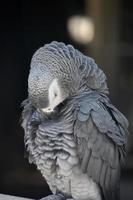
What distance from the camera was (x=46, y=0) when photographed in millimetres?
2176

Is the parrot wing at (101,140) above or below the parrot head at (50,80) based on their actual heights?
below

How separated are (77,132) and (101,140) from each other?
4 cm

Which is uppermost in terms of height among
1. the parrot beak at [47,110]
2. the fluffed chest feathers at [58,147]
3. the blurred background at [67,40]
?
the parrot beak at [47,110]

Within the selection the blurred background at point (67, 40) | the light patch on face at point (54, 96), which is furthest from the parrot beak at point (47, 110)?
the blurred background at point (67, 40)

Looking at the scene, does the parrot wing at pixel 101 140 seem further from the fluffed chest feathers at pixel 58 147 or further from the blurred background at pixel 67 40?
the blurred background at pixel 67 40

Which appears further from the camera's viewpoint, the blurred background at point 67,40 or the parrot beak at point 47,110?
the blurred background at point 67,40

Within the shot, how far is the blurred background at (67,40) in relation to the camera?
7.09 ft

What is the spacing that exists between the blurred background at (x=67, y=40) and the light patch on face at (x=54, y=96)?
4.57ft

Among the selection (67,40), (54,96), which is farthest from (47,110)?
(67,40)

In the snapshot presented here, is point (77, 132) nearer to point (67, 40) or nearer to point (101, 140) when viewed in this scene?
point (101, 140)

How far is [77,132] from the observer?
0.82 meters

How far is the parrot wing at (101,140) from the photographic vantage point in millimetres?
829

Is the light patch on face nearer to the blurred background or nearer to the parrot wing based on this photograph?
the parrot wing

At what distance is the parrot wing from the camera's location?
829mm
